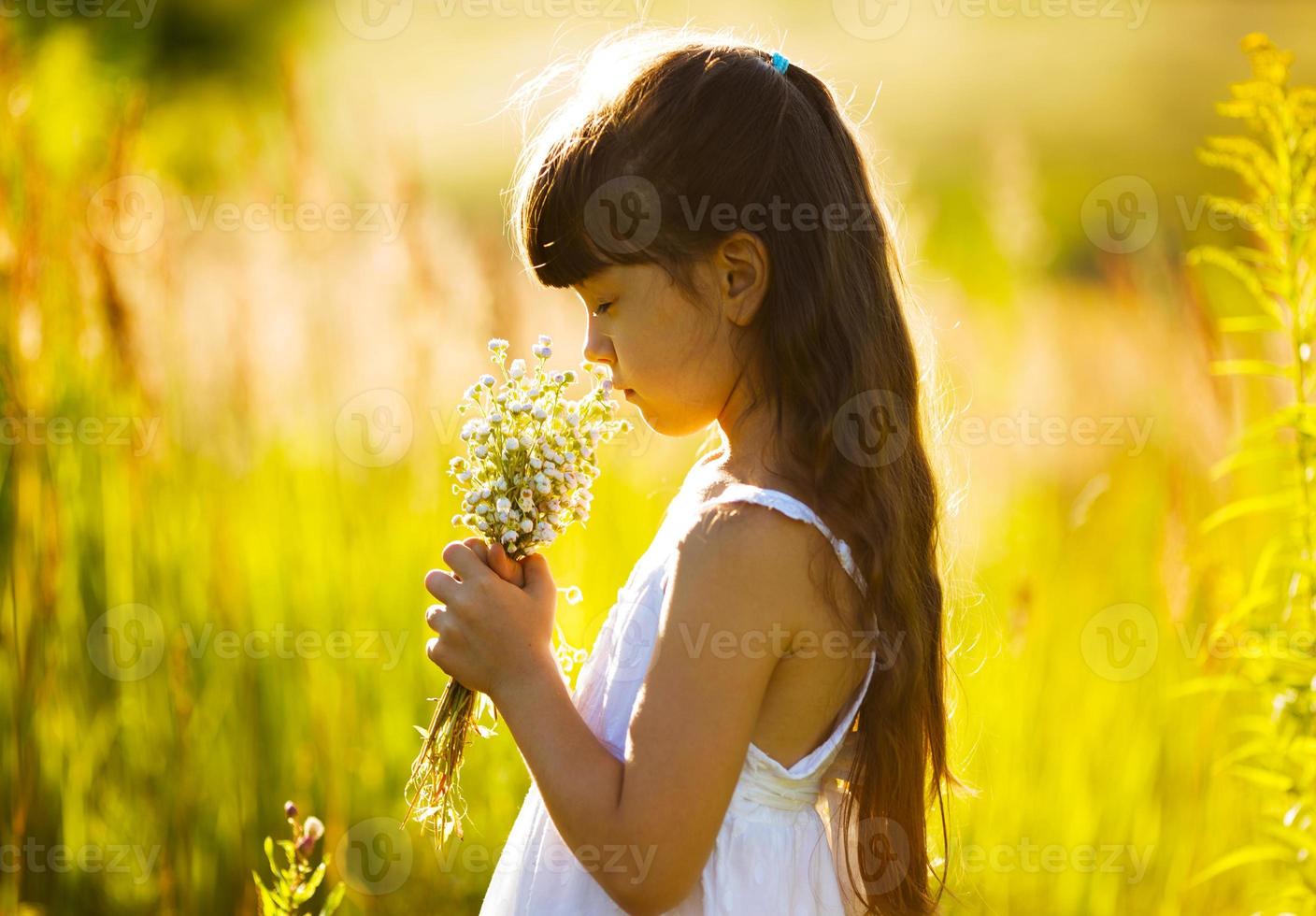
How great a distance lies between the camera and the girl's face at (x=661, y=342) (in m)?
1.64

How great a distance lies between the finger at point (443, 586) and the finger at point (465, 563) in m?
0.02

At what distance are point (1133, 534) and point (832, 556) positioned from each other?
2642 millimetres

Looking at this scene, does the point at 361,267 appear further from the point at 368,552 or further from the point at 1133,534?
the point at 1133,534

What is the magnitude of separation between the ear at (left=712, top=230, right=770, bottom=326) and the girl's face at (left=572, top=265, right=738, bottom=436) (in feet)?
0.04

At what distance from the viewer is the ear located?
5.42ft

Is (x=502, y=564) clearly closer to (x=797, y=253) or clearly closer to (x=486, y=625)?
(x=486, y=625)

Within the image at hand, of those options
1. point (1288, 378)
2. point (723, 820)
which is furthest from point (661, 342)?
point (1288, 378)

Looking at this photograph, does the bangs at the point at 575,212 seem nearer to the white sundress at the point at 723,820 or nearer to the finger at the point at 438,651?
the white sundress at the point at 723,820

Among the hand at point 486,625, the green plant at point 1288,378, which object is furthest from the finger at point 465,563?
the green plant at point 1288,378

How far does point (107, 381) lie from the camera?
3256 millimetres

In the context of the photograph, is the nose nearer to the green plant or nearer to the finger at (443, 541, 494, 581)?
the finger at (443, 541, 494, 581)

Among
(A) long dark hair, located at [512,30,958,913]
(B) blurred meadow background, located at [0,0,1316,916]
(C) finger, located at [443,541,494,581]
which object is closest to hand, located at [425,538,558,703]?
(C) finger, located at [443,541,494,581]

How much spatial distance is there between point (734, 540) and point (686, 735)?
9.5 inches

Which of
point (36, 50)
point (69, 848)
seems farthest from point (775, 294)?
point (36, 50)
